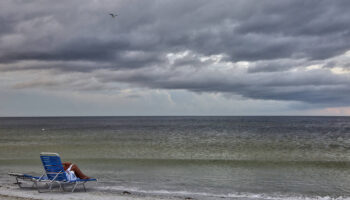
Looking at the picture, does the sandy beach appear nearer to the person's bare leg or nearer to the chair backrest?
the chair backrest

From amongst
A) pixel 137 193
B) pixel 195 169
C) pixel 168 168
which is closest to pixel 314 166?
pixel 195 169

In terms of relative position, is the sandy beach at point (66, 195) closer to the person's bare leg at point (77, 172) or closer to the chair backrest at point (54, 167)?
the chair backrest at point (54, 167)

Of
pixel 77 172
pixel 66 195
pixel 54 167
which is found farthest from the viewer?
pixel 77 172

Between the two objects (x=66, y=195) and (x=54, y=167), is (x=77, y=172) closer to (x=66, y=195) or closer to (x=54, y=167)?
(x=54, y=167)

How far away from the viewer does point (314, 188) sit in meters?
12.7

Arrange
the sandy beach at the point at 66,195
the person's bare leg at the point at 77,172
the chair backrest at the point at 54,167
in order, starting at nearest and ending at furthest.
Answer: the sandy beach at the point at 66,195, the chair backrest at the point at 54,167, the person's bare leg at the point at 77,172

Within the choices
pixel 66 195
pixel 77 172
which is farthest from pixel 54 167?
pixel 66 195

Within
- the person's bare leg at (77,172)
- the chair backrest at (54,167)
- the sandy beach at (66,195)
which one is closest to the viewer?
the sandy beach at (66,195)

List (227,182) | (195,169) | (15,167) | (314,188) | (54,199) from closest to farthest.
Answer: (54,199)
(314,188)
(227,182)
(195,169)
(15,167)

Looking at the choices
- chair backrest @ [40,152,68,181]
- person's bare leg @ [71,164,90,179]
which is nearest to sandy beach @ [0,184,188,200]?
chair backrest @ [40,152,68,181]

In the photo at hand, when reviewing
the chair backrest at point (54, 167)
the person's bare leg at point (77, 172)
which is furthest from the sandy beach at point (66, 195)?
the person's bare leg at point (77, 172)

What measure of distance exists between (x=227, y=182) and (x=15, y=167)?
42.6 feet

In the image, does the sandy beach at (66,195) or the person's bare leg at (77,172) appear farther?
the person's bare leg at (77,172)

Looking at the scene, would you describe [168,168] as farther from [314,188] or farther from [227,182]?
[314,188]
